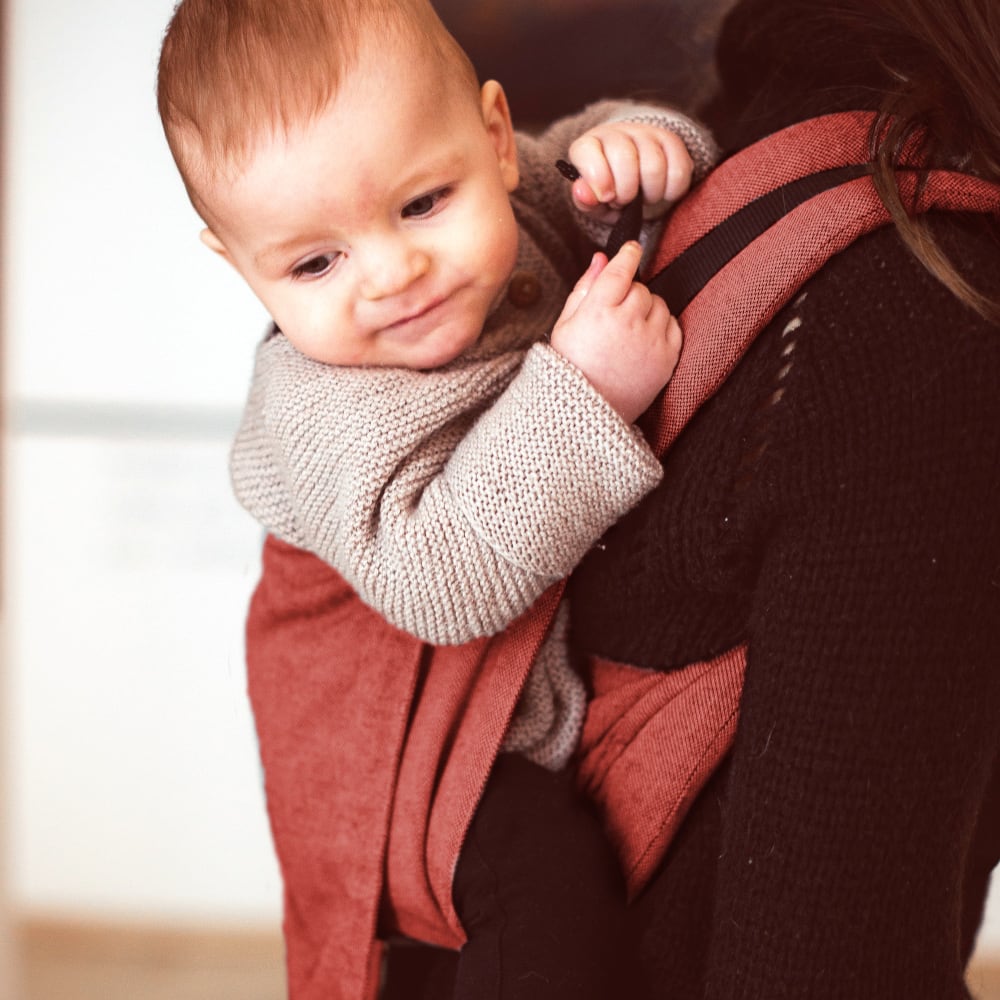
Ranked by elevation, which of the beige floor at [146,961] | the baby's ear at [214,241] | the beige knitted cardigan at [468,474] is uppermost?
the baby's ear at [214,241]

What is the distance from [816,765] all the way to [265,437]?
17.8 inches

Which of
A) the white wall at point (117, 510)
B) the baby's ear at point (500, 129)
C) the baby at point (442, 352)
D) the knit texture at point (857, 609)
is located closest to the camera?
the knit texture at point (857, 609)

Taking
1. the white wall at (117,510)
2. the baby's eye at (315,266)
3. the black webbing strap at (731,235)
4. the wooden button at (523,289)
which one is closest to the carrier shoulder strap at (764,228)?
the black webbing strap at (731,235)

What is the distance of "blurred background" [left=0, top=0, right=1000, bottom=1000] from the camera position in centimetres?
147

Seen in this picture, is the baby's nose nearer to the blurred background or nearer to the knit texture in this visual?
the knit texture

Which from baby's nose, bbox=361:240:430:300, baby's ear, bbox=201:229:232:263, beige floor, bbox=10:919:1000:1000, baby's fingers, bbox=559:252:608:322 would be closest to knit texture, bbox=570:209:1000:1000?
baby's fingers, bbox=559:252:608:322

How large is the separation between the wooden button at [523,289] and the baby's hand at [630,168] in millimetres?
64

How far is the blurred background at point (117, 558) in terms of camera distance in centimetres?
147

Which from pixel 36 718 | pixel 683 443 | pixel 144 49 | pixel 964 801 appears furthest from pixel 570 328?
pixel 36 718

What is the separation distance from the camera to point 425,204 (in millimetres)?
695

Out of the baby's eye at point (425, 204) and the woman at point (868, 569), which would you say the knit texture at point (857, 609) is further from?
the baby's eye at point (425, 204)

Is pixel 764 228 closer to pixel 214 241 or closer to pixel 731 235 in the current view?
pixel 731 235

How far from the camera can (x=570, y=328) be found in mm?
644

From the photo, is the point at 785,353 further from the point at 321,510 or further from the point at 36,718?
the point at 36,718
